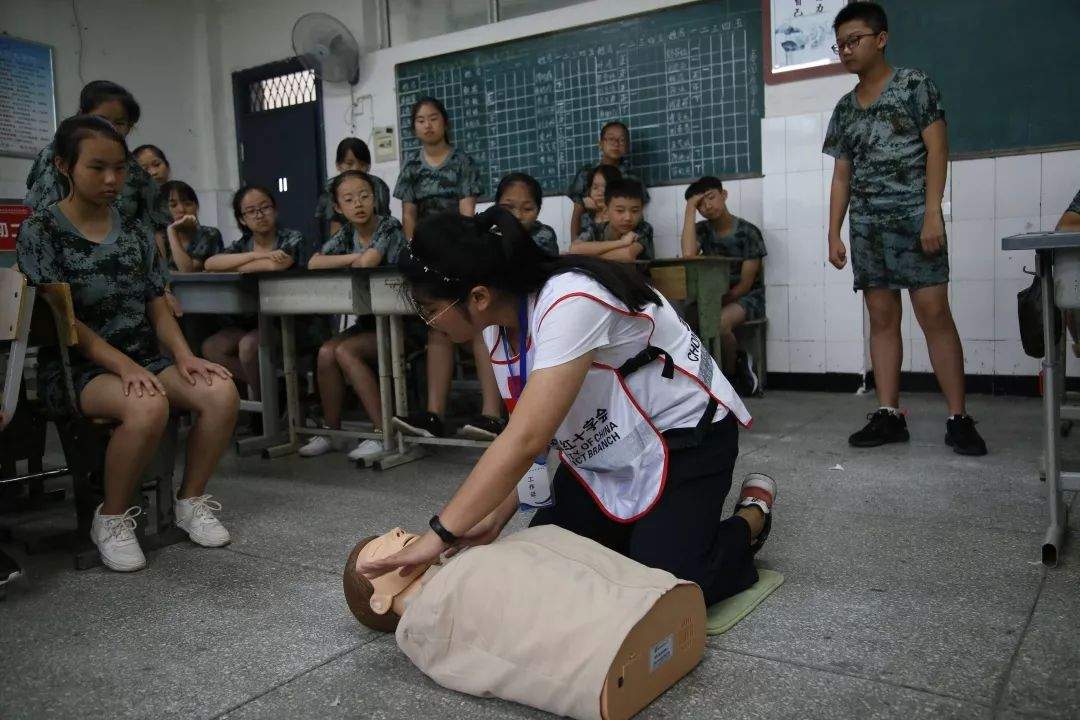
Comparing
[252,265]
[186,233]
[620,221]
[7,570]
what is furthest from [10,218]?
[7,570]

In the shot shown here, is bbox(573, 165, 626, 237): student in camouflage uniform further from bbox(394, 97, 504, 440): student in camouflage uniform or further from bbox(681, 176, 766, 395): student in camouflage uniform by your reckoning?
bbox(394, 97, 504, 440): student in camouflage uniform

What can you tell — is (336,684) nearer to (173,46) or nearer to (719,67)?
(719,67)

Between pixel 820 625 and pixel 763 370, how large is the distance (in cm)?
319

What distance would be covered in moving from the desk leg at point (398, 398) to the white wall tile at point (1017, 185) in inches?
109

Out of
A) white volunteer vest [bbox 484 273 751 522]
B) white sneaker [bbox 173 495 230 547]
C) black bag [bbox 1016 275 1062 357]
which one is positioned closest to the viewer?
white volunteer vest [bbox 484 273 751 522]

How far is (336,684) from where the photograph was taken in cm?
143

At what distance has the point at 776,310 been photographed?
15.3 ft

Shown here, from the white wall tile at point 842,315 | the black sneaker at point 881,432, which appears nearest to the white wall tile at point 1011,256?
the white wall tile at point 842,315

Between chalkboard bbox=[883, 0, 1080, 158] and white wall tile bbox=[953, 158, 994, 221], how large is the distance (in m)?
0.05

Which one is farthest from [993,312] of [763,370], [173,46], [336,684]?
[173,46]

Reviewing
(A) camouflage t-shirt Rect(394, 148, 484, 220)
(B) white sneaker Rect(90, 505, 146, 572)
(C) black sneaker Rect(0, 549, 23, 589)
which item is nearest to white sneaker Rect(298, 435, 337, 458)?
(A) camouflage t-shirt Rect(394, 148, 484, 220)

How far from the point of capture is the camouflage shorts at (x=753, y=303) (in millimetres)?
4527

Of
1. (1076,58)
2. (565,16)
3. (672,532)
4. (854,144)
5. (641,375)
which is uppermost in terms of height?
(565,16)

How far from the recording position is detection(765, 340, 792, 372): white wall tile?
4.68 metres
